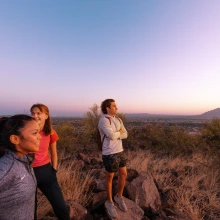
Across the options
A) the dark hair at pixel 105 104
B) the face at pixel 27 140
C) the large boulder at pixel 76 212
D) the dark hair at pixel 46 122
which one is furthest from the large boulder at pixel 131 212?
the face at pixel 27 140

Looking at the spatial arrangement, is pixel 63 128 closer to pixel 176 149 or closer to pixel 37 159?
pixel 176 149

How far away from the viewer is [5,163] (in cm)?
158

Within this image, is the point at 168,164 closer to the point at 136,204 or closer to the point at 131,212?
the point at 136,204

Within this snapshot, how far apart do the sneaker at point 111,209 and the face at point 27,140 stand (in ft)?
7.38

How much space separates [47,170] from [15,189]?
108 cm

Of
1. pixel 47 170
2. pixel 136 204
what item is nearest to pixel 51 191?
pixel 47 170

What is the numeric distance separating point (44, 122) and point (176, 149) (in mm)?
9308

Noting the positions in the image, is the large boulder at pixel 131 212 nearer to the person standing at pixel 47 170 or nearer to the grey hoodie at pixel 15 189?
the person standing at pixel 47 170

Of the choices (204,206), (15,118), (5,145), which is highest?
(15,118)

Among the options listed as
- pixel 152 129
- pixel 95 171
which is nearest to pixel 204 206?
pixel 95 171

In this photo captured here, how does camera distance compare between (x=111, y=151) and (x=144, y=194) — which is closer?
(x=111, y=151)

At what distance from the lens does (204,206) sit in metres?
4.84

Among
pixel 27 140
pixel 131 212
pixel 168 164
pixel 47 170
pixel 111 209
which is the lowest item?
pixel 168 164

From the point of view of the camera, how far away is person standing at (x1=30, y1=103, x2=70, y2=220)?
2.52 metres
